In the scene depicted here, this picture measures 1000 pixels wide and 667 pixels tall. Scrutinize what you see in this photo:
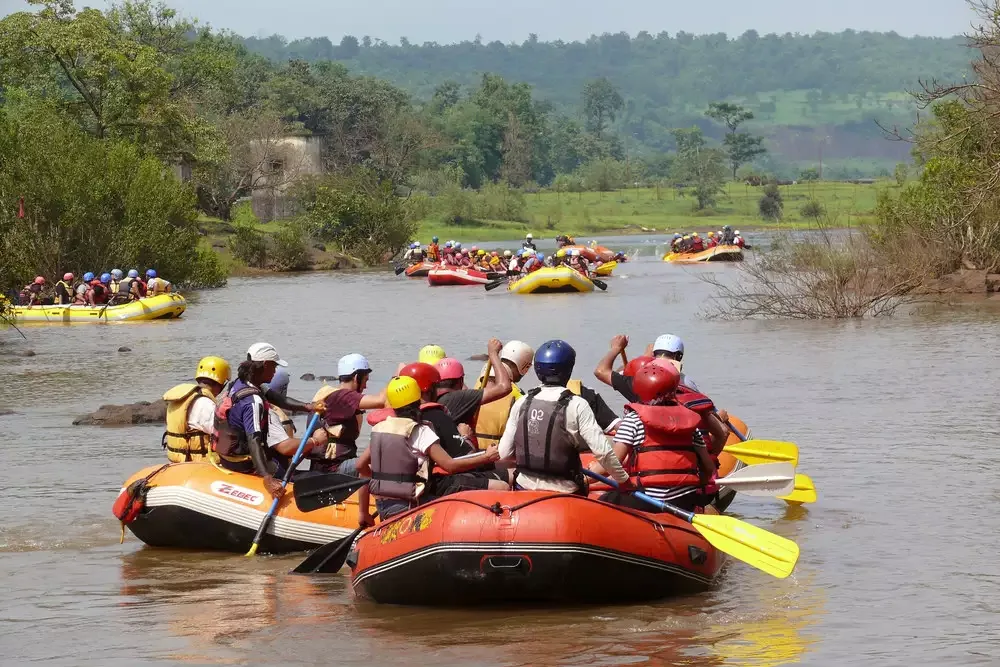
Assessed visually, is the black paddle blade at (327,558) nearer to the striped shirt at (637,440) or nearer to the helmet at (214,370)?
the helmet at (214,370)

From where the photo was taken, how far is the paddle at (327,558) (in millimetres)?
10555

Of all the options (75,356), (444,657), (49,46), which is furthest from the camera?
(49,46)

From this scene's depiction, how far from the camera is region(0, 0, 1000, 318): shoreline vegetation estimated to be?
104ft

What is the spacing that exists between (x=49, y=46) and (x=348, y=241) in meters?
17.5

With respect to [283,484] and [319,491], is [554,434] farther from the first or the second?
[283,484]

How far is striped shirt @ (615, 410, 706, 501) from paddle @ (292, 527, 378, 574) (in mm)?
2259

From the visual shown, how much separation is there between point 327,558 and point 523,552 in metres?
2.42

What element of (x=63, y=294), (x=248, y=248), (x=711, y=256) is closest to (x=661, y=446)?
(x=63, y=294)

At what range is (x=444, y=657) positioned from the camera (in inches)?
331

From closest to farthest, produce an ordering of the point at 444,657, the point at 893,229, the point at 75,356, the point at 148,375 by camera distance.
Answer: the point at 444,657 → the point at 148,375 → the point at 75,356 → the point at 893,229

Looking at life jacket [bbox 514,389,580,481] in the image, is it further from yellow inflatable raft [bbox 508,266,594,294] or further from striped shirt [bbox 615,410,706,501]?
yellow inflatable raft [bbox 508,266,594,294]

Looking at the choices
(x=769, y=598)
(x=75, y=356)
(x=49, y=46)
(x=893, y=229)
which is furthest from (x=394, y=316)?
(x=769, y=598)

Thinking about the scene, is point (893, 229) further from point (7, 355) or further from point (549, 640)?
point (549, 640)

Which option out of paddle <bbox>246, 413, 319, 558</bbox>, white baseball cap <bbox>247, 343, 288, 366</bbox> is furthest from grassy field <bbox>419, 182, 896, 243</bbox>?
white baseball cap <bbox>247, 343, 288, 366</bbox>
